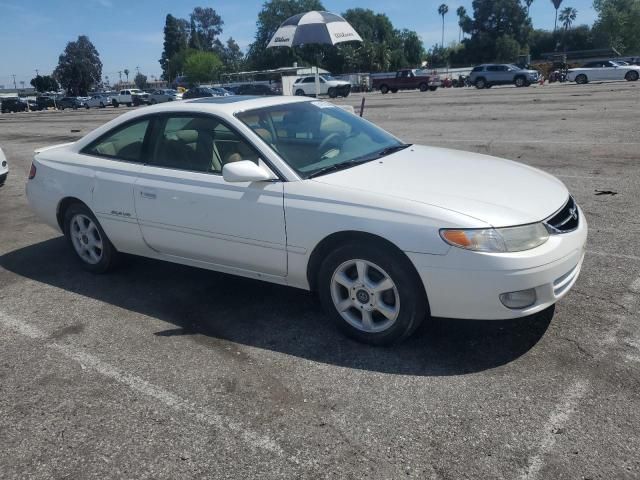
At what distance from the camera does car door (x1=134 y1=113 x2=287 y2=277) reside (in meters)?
3.81

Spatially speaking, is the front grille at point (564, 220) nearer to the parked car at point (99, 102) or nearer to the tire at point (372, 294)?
the tire at point (372, 294)

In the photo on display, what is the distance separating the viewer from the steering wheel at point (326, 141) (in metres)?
4.13

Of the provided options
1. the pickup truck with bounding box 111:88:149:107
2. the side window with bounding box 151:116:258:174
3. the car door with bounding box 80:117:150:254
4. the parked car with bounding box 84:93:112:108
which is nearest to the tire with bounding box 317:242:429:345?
the side window with bounding box 151:116:258:174

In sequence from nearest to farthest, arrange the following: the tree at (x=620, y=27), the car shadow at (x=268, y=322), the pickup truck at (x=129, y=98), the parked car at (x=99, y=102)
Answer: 1. the car shadow at (x=268, y=322)
2. the pickup truck at (x=129, y=98)
3. the parked car at (x=99, y=102)
4. the tree at (x=620, y=27)

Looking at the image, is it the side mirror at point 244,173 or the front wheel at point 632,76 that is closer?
the side mirror at point 244,173

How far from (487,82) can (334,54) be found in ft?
193

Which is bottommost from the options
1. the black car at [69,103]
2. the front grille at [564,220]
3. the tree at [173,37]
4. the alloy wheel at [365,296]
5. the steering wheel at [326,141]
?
the alloy wheel at [365,296]

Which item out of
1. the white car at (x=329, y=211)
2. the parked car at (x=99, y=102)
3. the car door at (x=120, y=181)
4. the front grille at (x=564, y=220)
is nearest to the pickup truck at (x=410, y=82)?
the parked car at (x=99, y=102)

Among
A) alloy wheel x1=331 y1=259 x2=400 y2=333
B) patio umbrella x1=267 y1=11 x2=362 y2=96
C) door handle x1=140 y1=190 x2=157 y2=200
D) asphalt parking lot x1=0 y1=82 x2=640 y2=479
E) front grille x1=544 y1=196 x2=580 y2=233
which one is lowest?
asphalt parking lot x1=0 y1=82 x2=640 y2=479

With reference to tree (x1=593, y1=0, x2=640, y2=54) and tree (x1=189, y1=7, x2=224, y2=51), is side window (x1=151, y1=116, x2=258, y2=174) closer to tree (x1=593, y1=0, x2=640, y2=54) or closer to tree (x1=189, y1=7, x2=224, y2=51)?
tree (x1=593, y1=0, x2=640, y2=54)

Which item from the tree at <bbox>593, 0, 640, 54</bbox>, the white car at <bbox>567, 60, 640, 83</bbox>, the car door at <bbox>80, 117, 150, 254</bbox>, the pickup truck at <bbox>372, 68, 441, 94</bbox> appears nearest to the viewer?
the car door at <bbox>80, 117, 150, 254</bbox>

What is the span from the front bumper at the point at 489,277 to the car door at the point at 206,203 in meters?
1.06

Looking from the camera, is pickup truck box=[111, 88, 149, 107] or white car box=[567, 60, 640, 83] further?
pickup truck box=[111, 88, 149, 107]

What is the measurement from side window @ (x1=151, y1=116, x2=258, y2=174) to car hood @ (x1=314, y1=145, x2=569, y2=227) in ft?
2.66
